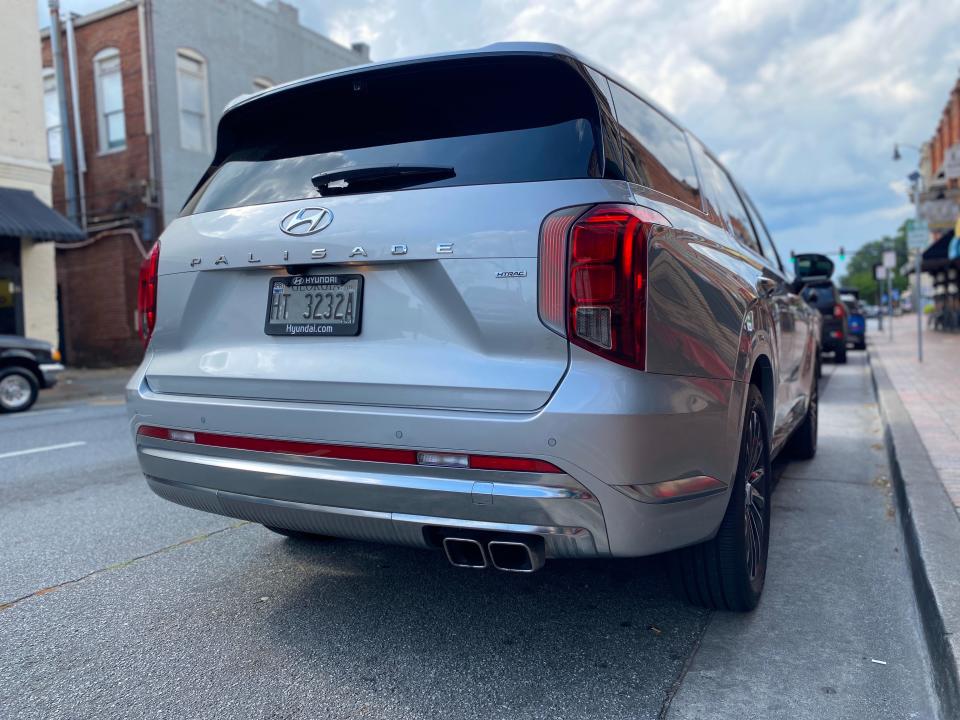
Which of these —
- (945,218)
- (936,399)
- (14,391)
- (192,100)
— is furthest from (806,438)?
(192,100)

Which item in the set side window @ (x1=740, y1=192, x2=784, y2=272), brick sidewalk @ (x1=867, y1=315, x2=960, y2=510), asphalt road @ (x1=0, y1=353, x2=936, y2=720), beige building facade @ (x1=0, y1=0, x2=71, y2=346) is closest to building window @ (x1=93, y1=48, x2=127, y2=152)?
beige building facade @ (x1=0, y1=0, x2=71, y2=346)

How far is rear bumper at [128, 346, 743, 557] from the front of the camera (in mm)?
2402

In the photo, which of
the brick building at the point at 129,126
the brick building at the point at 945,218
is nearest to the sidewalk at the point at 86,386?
the brick building at the point at 129,126

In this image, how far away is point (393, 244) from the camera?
8.72 ft

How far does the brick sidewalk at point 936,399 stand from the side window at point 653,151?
8.10 ft

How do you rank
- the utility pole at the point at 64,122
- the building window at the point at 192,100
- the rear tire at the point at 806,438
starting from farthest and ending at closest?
the building window at the point at 192,100, the utility pole at the point at 64,122, the rear tire at the point at 806,438

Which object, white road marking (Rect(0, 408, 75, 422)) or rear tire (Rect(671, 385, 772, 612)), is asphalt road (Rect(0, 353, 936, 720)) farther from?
white road marking (Rect(0, 408, 75, 422))

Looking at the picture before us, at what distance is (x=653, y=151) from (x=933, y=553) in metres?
2.16

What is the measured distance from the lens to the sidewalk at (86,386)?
14.8 metres

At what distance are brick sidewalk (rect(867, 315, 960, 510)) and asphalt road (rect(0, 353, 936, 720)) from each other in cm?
116

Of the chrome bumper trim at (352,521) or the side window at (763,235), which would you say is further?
the side window at (763,235)

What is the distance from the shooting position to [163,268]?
3252 mm

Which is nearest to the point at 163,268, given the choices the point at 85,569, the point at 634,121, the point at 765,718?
the point at 85,569

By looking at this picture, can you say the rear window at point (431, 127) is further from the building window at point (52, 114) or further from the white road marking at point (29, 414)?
the building window at point (52, 114)
